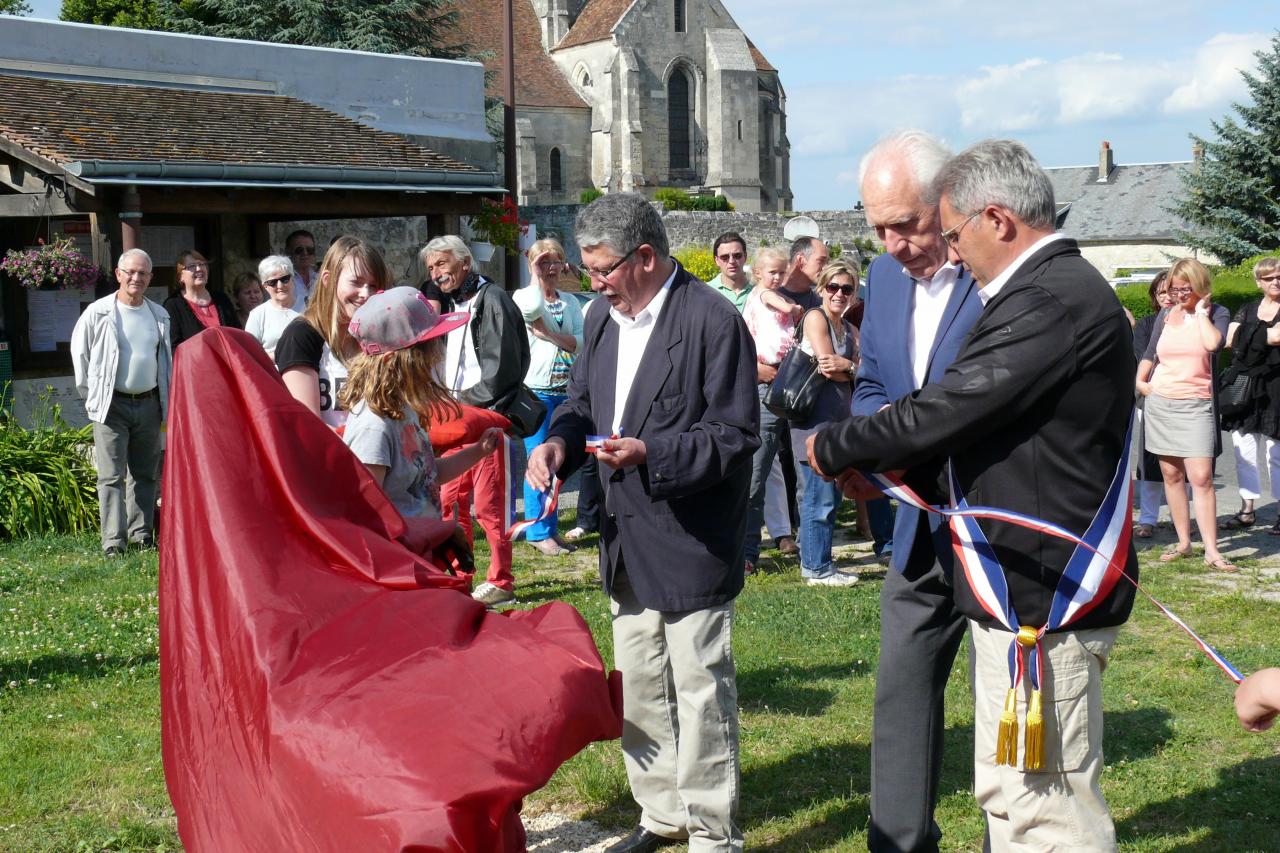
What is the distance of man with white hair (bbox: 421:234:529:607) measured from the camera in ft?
25.6

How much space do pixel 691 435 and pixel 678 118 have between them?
6732 centimetres

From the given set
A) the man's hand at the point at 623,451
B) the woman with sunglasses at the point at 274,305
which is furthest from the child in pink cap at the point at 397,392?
the woman with sunglasses at the point at 274,305

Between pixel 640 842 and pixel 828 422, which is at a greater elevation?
pixel 828 422

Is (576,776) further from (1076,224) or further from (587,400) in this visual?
(1076,224)

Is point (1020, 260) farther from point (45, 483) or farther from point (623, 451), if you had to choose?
point (45, 483)

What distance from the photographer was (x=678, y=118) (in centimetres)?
6925

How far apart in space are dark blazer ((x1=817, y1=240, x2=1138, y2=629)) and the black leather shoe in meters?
1.76

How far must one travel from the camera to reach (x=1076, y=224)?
69.8 metres

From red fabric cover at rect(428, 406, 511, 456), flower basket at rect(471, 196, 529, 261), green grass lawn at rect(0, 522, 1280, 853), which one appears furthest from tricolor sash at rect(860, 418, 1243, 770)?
flower basket at rect(471, 196, 529, 261)

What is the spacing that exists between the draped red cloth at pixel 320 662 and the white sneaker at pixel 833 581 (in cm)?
515

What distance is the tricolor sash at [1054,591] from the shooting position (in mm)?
3150

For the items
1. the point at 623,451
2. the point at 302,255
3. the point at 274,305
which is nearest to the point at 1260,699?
the point at 623,451

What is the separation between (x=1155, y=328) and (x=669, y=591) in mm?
6865

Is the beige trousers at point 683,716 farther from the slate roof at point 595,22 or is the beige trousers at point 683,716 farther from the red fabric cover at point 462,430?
the slate roof at point 595,22
